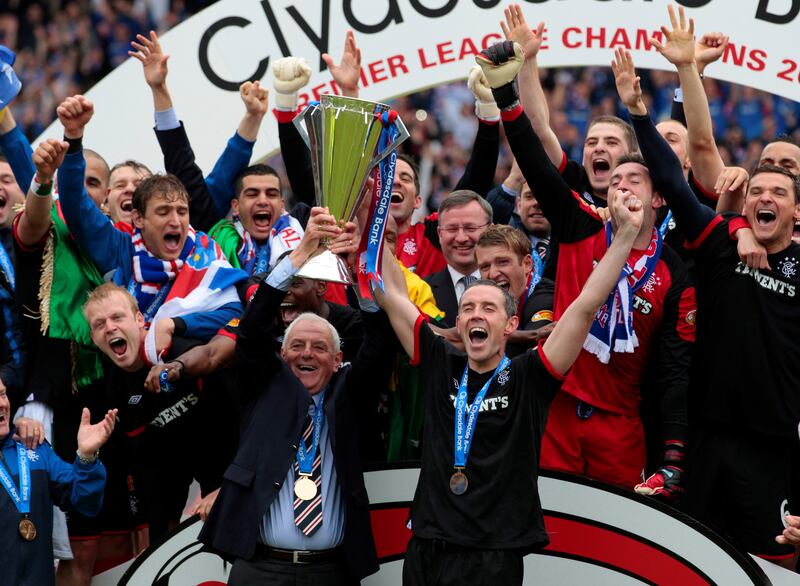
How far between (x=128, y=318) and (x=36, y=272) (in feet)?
1.93

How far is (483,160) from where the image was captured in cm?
679

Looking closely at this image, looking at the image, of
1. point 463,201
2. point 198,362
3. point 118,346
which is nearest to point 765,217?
point 463,201

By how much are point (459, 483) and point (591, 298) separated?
84 centimetres

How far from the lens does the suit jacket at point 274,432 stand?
5.32 meters

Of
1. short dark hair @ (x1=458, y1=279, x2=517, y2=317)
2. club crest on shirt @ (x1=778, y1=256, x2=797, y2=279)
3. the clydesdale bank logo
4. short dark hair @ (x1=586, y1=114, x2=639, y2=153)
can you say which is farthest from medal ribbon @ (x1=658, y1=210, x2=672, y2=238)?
the clydesdale bank logo

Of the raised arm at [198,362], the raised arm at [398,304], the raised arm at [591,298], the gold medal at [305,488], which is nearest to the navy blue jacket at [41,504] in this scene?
the raised arm at [198,362]

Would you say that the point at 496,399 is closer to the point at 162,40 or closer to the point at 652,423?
the point at 652,423

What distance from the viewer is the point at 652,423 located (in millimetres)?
6062

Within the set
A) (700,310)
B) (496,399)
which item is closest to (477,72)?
(700,310)

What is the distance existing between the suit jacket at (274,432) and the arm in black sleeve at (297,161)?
1.51 meters

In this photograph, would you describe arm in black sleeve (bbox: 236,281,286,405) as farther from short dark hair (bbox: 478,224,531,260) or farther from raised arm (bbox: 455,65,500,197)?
raised arm (bbox: 455,65,500,197)

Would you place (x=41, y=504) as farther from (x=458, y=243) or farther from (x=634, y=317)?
(x=634, y=317)

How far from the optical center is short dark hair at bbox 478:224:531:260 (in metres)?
5.82

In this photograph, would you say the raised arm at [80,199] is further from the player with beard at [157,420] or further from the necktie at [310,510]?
the necktie at [310,510]
